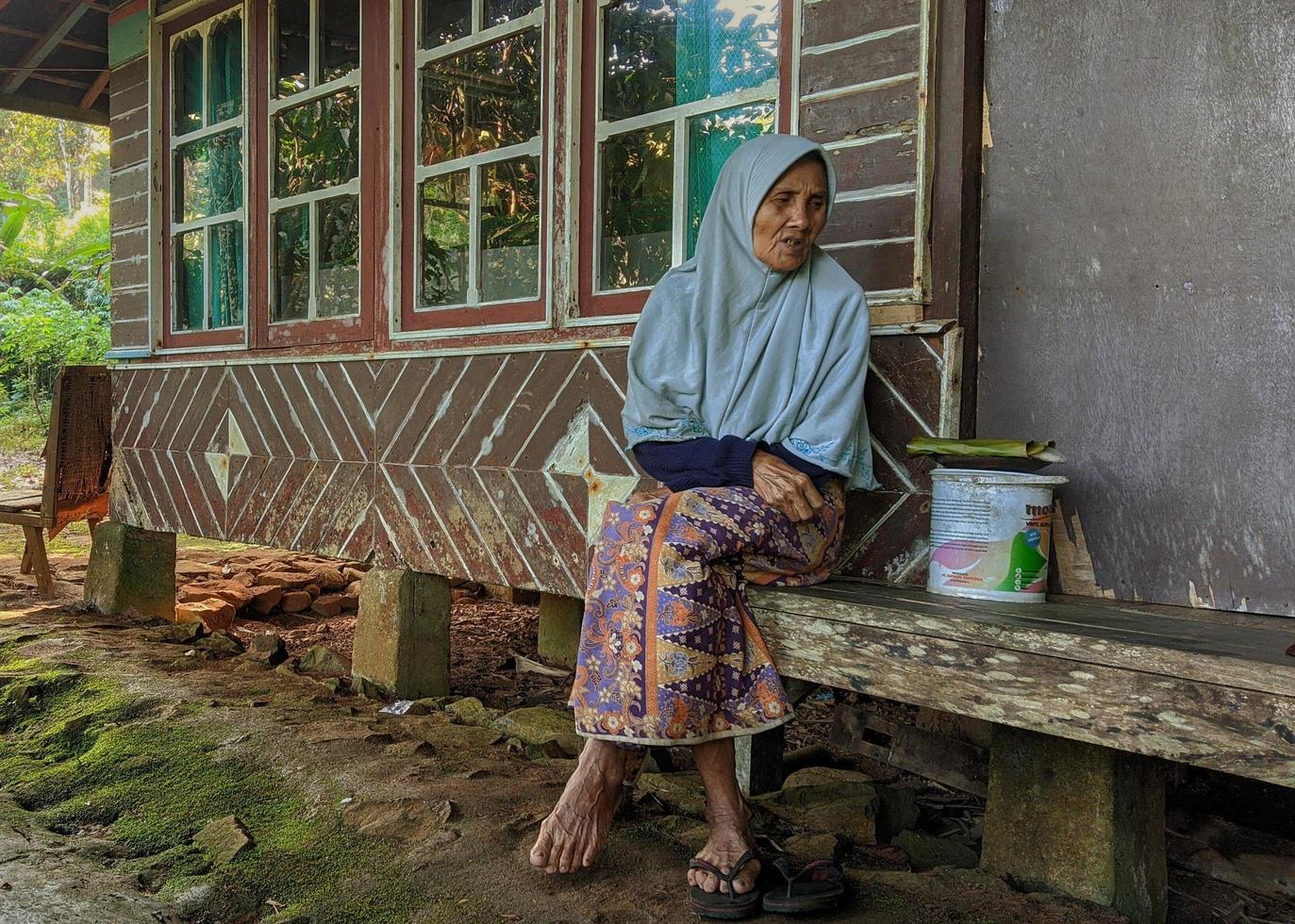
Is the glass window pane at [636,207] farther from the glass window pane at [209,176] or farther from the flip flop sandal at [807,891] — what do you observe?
the glass window pane at [209,176]

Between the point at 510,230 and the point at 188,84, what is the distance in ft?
9.68

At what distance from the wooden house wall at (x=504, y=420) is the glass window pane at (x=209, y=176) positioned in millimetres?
469

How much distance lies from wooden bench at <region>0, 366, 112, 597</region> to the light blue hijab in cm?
510

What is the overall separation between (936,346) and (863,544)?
0.61 meters

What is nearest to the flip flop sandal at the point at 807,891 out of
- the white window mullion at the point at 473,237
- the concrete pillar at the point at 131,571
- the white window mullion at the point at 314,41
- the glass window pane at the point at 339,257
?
the white window mullion at the point at 473,237

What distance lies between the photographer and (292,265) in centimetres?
532

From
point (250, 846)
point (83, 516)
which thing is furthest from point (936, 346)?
point (83, 516)

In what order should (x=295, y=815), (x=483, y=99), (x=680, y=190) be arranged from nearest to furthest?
1. (x=295, y=815)
2. (x=680, y=190)
3. (x=483, y=99)

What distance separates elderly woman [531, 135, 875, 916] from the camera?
240 centimetres

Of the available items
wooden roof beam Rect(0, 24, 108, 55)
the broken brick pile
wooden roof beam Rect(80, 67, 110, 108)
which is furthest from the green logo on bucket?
wooden roof beam Rect(80, 67, 110, 108)

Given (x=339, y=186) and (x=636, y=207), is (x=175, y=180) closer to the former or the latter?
(x=339, y=186)

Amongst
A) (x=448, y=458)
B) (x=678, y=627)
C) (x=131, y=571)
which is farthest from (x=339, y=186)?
(x=678, y=627)

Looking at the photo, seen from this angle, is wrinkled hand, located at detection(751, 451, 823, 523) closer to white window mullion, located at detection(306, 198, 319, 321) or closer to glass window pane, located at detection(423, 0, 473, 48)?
glass window pane, located at detection(423, 0, 473, 48)

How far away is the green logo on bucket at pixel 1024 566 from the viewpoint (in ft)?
8.31
